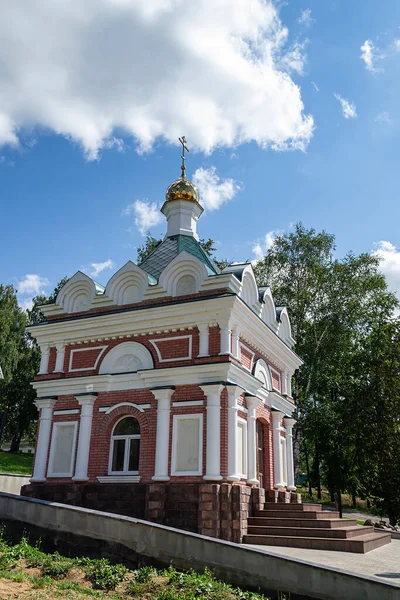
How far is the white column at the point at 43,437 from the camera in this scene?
12523mm

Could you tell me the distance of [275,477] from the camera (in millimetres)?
13609

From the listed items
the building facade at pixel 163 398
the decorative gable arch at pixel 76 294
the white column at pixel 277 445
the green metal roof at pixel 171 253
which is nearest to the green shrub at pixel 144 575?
the building facade at pixel 163 398

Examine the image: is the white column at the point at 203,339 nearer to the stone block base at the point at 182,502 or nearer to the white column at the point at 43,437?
the stone block base at the point at 182,502

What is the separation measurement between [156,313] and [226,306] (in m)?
1.78

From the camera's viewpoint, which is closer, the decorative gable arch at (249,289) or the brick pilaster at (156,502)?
the brick pilaster at (156,502)

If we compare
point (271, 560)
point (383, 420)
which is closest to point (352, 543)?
point (271, 560)

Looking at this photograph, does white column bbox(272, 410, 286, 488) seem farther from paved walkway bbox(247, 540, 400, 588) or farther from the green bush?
the green bush

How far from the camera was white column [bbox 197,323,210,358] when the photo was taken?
37.3ft

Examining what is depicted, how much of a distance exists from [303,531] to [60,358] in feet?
23.1

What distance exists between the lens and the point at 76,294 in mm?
13781

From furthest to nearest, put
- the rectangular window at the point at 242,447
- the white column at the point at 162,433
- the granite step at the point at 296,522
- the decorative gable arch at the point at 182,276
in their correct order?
1. the decorative gable arch at the point at 182,276
2. the rectangular window at the point at 242,447
3. the white column at the point at 162,433
4. the granite step at the point at 296,522

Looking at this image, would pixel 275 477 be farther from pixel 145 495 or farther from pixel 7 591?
pixel 7 591

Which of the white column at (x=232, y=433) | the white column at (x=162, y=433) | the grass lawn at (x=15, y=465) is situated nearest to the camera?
the white column at (x=232, y=433)

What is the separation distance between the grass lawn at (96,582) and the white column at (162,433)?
3.37 meters
